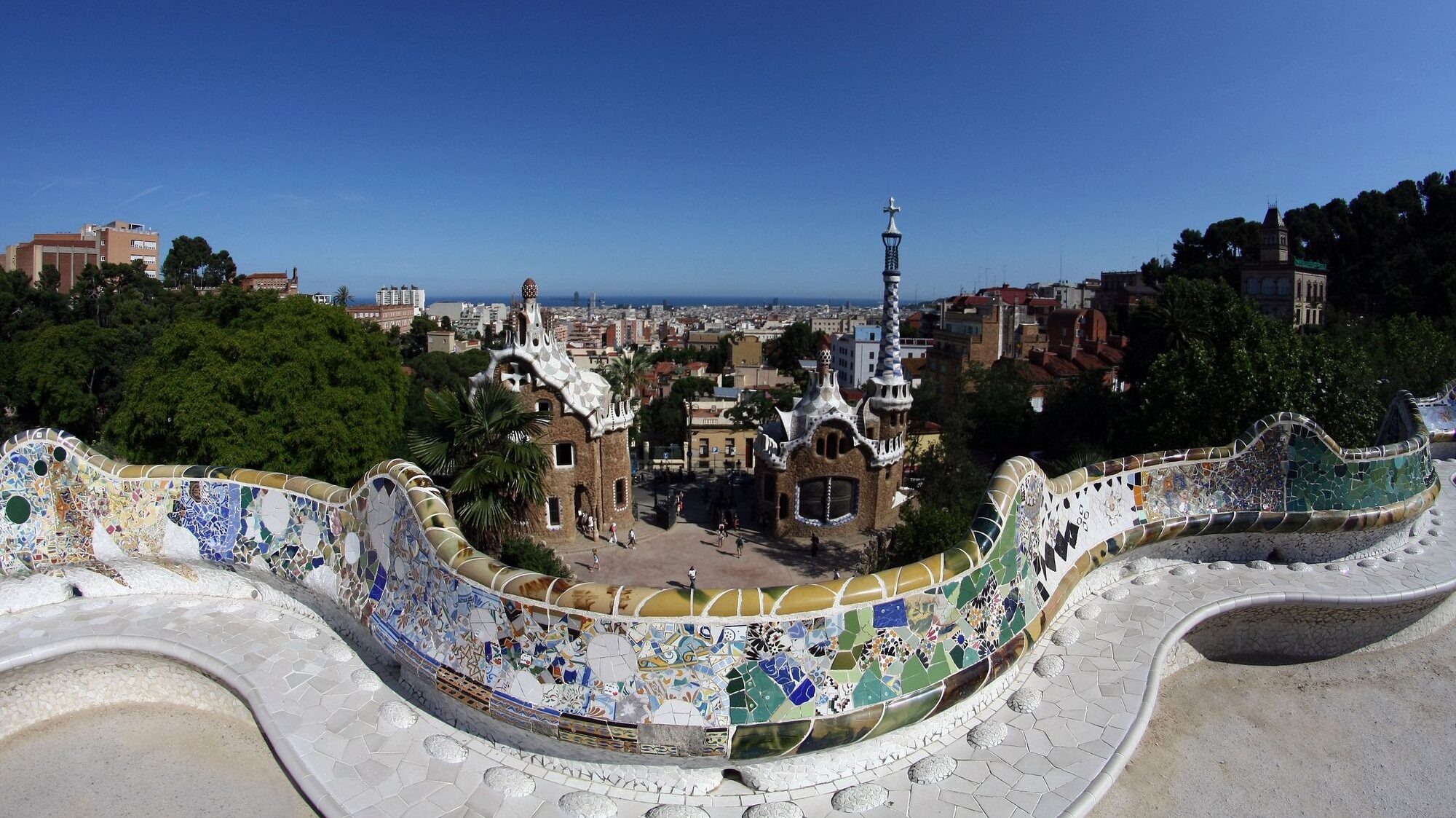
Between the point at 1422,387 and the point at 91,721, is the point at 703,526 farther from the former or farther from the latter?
the point at 1422,387

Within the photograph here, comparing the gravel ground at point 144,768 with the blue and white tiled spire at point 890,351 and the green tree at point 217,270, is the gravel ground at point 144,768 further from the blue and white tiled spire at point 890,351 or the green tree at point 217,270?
the green tree at point 217,270

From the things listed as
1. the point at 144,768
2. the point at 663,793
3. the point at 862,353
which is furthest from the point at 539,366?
the point at 862,353

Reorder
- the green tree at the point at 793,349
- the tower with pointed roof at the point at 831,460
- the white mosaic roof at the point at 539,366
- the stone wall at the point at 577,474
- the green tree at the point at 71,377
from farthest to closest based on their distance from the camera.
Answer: the green tree at the point at 793,349 < the green tree at the point at 71,377 < the tower with pointed roof at the point at 831,460 < the stone wall at the point at 577,474 < the white mosaic roof at the point at 539,366

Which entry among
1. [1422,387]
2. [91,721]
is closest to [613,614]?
[91,721]

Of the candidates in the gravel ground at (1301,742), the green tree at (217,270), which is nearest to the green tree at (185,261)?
the green tree at (217,270)

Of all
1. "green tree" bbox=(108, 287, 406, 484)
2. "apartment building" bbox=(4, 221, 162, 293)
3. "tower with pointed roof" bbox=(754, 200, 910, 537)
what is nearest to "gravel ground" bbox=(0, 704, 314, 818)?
"green tree" bbox=(108, 287, 406, 484)

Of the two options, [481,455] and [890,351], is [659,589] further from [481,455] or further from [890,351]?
[890,351]
